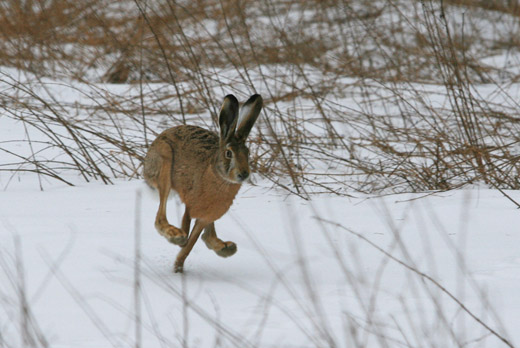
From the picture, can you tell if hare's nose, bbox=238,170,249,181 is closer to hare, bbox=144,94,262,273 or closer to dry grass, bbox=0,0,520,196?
hare, bbox=144,94,262,273

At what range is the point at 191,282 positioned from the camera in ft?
9.61

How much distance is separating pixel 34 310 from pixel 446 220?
83.1 inches

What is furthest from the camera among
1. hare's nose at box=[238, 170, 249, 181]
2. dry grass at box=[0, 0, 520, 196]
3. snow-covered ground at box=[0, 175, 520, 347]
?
dry grass at box=[0, 0, 520, 196]

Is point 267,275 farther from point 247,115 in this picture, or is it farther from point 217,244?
point 247,115

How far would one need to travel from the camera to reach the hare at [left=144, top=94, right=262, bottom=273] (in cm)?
286

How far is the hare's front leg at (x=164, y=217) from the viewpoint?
9.45ft

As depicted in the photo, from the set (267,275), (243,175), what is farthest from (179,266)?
(243,175)

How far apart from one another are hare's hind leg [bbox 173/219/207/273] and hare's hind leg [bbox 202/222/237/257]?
0.09 metres

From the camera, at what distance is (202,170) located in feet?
9.72

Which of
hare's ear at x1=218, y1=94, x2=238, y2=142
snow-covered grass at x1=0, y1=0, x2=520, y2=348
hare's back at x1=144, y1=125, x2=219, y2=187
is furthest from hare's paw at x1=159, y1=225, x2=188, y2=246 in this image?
hare's ear at x1=218, y1=94, x2=238, y2=142

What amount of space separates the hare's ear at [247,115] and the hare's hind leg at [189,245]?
36cm

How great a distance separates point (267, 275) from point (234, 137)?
556 mm

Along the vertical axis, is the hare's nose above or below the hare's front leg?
above

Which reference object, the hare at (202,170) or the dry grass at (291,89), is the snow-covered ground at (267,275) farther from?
the dry grass at (291,89)
